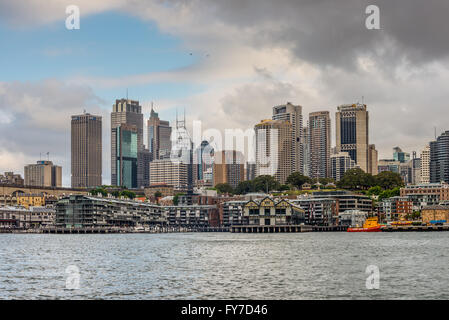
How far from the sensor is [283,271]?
7375 cm

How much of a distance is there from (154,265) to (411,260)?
98.5 ft

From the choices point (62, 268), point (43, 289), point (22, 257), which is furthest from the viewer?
point (22, 257)

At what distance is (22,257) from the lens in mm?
98562

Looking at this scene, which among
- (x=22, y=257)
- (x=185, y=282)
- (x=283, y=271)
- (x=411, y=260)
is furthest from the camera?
(x=22, y=257)
